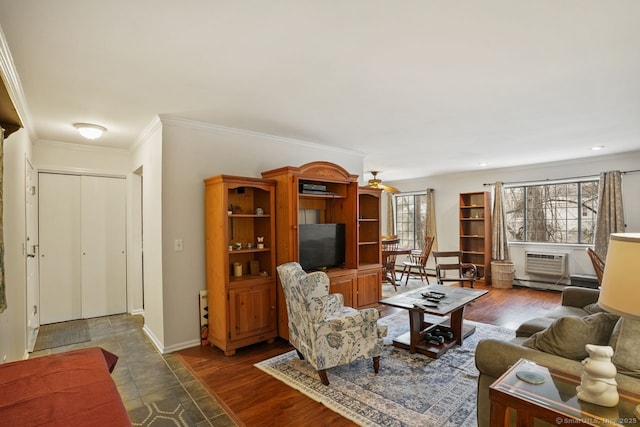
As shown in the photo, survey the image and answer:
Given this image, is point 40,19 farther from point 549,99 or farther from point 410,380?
point 549,99

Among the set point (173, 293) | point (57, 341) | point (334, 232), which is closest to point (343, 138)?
point (334, 232)

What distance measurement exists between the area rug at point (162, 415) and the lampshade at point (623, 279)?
250cm

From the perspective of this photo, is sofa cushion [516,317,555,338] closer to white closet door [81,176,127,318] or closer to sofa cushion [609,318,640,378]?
sofa cushion [609,318,640,378]

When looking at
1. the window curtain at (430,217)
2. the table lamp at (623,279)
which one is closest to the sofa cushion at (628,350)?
the table lamp at (623,279)

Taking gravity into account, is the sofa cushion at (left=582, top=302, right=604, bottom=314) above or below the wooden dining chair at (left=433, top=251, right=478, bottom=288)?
above

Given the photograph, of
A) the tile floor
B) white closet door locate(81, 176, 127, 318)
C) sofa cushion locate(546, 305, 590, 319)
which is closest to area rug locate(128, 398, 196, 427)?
the tile floor

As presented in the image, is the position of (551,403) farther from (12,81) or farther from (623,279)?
(12,81)

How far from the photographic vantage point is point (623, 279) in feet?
3.80

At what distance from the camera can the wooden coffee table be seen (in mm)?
3316

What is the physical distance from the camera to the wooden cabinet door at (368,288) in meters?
4.51

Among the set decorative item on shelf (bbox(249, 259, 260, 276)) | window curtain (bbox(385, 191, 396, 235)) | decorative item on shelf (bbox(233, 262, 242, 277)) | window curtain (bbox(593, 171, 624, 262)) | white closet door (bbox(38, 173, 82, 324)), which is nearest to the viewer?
decorative item on shelf (bbox(233, 262, 242, 277))

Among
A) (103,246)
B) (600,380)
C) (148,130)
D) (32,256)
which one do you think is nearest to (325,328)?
(600,380)

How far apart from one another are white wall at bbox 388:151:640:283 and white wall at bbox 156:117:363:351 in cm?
576

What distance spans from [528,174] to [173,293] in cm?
694
